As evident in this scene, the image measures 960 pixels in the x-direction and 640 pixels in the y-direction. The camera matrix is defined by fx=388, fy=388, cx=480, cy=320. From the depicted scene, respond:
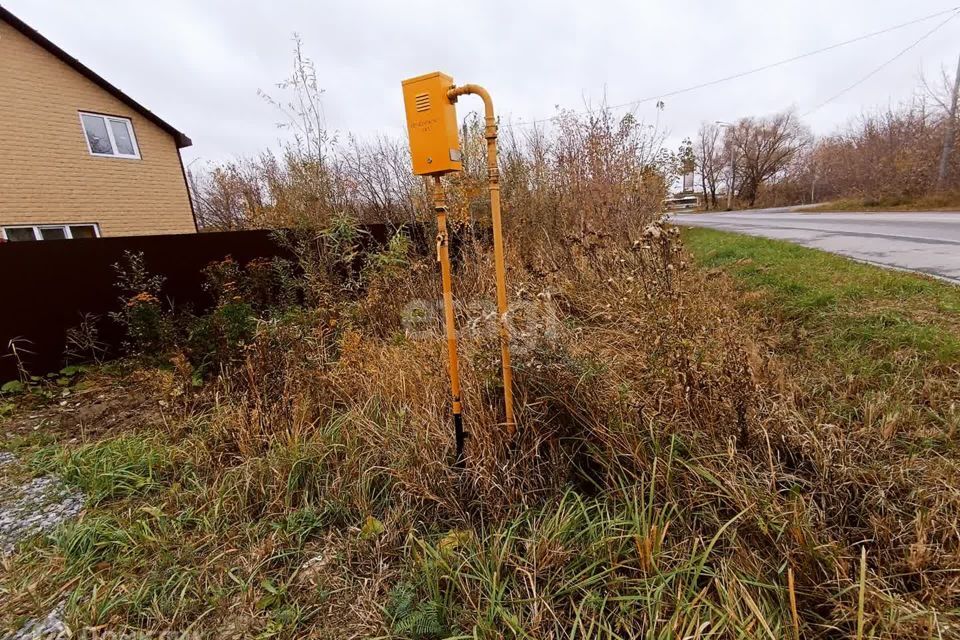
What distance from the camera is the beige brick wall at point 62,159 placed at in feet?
25.3

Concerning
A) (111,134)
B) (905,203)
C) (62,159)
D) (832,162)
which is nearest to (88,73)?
(111,134)

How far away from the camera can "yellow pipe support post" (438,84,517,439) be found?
1.53 meters

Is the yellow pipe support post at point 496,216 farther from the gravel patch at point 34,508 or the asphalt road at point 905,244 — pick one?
the asphalt road at point 905,244

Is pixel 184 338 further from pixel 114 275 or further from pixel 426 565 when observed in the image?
pixel 426 565

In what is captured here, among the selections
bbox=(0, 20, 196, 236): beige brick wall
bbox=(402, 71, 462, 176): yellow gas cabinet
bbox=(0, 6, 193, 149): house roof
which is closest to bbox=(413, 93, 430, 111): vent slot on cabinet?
bbox=(402, 71, 462, 176): yellow gas cabinet

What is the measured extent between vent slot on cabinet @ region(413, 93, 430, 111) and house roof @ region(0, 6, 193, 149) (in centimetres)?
1196

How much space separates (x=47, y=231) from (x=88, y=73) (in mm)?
3816

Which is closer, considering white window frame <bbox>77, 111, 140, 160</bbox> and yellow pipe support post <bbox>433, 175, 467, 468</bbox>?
yellow pipe support post <bbox>433, 175, 467, 468</bbox>

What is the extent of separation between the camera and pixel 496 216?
1.57 metres

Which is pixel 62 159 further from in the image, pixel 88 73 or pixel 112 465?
pixel 112 465

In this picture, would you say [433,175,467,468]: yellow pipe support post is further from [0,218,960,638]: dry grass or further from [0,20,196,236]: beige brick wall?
[0,20,196,236]: beige brick wall

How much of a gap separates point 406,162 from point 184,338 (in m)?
4.26

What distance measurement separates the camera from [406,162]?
627 cm

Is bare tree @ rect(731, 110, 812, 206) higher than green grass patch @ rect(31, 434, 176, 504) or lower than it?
higher
